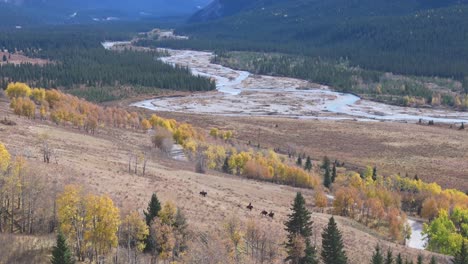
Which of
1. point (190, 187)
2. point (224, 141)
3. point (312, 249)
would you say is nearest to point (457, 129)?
point (224, 141)

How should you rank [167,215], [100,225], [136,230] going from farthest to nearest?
1. [167,215]
2. [136,230]
3. [100,225]

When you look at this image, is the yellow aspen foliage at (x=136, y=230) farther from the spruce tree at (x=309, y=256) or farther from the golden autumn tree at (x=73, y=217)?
the spruce tree at (x=309, y=256)

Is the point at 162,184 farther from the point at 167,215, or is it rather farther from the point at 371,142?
the point at 371,142

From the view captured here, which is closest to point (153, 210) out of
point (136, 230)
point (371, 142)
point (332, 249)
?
point (136, 230)

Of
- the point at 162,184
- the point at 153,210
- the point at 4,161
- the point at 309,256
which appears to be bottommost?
the point at 309,256

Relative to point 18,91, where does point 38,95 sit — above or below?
below

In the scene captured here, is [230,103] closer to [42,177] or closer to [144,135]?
[144,135]

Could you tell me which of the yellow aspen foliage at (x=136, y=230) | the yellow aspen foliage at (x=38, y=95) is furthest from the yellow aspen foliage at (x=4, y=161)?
the yellow aspen foliage at (x=38, y=95)

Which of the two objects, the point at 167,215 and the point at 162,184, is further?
the point at 162,184

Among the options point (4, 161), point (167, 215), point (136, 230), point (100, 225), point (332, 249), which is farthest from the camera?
point (332, 249)
